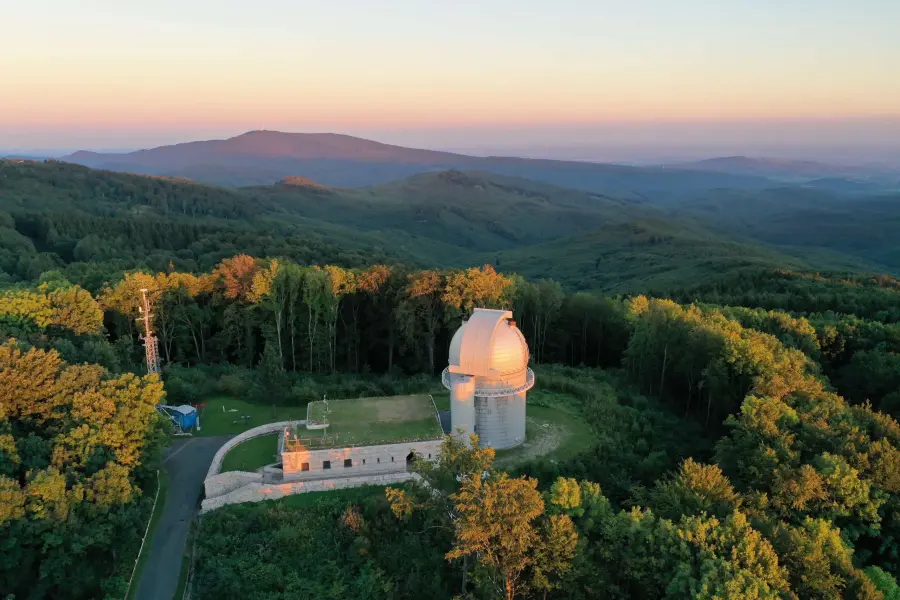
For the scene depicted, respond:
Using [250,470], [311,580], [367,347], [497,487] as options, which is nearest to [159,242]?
[367,347]

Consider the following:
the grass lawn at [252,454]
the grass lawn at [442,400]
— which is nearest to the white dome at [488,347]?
the grass lawn at [442,400]

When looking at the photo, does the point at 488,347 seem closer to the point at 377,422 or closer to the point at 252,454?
the point at 377,422

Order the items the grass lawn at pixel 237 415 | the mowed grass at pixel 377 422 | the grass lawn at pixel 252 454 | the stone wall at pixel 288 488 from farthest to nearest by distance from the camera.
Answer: the grass lawn at pixel 237 415 → the grass lawn at pixel 252 454 → the mowed grass at pixel 377 422 → the stone wall at pixel 288 488

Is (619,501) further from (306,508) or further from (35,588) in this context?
(35,588)

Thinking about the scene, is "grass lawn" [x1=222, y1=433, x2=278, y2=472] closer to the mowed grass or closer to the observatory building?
the mowed grass

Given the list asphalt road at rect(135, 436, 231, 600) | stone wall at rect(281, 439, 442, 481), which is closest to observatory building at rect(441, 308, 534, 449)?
stone wall at rect(281, 439, 442, 481)

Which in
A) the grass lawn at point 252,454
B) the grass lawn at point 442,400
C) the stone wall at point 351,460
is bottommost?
the grass lawn at point 442,400

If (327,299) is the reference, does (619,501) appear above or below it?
below

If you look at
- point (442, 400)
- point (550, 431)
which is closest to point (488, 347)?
point (550, 431)

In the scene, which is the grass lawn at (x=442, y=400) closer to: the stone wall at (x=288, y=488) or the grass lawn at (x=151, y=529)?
the stone wall at (x=288, y=488)
